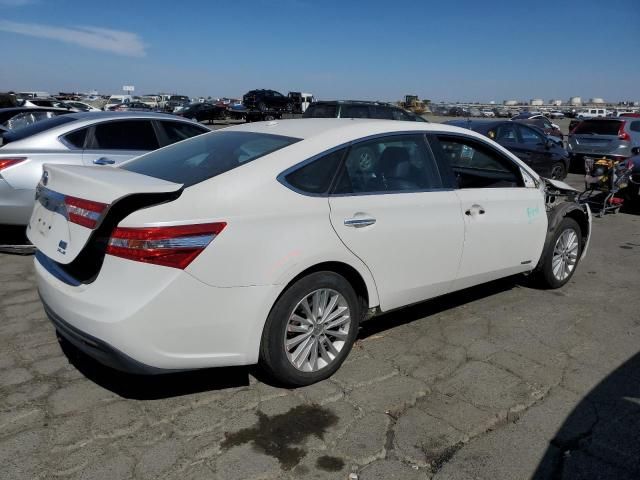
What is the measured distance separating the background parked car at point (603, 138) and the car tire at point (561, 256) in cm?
934

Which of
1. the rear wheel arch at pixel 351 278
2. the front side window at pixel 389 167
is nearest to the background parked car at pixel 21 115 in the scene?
the front side window at pixel 389 167

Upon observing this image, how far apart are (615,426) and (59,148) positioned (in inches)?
221

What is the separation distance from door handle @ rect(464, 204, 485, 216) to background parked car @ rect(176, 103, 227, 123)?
99.2 ft

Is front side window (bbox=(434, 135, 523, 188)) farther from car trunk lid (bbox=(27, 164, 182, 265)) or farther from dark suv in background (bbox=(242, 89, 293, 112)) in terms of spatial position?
dark suv in background (bbox=(242, 89, 293, 112))

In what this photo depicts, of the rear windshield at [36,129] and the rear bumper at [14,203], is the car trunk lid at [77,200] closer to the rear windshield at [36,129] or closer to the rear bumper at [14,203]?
the rear bumper at [14,203]

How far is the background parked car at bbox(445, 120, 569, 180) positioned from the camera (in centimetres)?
1085

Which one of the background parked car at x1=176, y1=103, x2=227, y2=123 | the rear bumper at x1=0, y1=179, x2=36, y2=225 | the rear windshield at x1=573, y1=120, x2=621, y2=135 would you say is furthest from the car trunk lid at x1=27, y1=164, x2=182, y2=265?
the background parked car at x1=176, y1=103, x2=227, y2=123

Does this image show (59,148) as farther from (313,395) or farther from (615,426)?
(615,426)

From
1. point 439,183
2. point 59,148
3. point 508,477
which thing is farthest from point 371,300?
point 59,148

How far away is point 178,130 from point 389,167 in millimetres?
4156

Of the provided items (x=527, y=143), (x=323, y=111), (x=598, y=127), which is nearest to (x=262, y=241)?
(x=527, y=143)

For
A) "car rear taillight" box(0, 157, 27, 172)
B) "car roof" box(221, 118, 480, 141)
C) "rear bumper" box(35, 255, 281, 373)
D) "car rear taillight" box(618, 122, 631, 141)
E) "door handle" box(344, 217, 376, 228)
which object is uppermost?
"car rear taillight" box(618, 122, 631, 141)

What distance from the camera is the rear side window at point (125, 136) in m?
6.14

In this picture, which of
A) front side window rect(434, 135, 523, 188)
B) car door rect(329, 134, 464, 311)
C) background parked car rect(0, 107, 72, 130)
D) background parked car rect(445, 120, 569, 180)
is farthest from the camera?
background parked car rect(445, 120, 569, 180)
